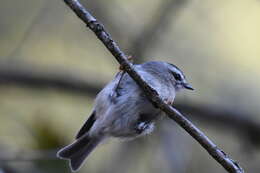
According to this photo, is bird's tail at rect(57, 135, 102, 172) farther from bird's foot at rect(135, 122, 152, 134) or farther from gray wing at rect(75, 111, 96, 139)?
bird's foot at rect(135, 122, 152, 134)

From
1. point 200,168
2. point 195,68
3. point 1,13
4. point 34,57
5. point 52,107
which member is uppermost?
point 1,13

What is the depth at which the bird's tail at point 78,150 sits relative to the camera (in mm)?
5496

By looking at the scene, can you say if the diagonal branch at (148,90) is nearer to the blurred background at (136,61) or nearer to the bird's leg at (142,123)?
the bird's leg at (142,123)

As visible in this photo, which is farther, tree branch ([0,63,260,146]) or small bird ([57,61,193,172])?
tree branch ([0,63,260,146])

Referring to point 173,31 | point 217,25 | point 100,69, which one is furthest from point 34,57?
point 217,25

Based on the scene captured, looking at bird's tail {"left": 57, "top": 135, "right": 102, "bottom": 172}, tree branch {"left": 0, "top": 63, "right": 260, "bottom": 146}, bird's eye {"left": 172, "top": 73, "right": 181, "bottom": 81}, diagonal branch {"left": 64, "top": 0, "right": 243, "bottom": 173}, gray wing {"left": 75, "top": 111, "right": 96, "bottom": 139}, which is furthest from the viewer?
tree branch {"left": 0, "top": 63, "right": 260, "bottom": 146}

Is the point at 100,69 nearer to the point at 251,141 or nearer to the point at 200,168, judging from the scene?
the point at 200,168

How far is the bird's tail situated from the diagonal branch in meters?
1.60

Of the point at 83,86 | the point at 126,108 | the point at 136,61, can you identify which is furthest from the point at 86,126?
the point at 136,61

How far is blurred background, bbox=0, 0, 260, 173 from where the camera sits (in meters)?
6.77

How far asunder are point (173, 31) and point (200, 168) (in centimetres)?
192

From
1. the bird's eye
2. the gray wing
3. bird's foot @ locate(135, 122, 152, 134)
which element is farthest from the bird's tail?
the bird's eye

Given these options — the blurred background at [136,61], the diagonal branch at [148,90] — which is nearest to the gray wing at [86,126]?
the blurred background at [136,61]

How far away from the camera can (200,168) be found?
7613 mm
